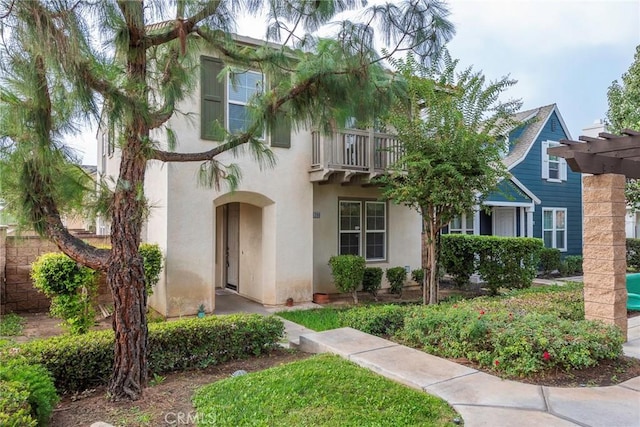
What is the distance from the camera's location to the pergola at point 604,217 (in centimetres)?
→ 522

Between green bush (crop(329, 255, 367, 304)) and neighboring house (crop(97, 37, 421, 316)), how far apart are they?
0.60 m

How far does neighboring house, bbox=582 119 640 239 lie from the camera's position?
16.0m

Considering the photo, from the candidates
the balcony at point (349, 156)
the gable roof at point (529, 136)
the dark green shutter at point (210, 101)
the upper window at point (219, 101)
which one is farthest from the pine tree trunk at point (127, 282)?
the gable roof at point (529, 136)

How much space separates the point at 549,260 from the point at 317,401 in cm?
1321

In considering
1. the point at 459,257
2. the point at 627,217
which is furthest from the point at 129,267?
the point at 627,217

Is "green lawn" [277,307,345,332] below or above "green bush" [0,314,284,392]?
below

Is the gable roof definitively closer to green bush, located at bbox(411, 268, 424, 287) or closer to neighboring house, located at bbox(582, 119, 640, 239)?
neighboring house, located at bbox(582, 119, 640, 239)

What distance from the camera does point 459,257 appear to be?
1070 centimetres

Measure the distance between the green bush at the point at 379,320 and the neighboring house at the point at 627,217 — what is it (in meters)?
13.8

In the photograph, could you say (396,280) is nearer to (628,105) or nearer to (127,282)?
(127,282)

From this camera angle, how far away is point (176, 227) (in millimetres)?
7809

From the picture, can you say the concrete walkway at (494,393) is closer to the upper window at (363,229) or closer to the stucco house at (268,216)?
the stucco house at (268,216)

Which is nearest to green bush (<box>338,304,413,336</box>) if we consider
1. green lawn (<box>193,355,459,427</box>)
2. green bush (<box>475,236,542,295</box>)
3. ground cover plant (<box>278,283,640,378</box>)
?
ground cover plant (<box>278,283,640,378</box>)

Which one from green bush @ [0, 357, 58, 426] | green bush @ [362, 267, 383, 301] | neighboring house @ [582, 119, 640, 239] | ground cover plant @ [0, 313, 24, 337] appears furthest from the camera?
neighboring house @ [582, 119, 640, 239]
